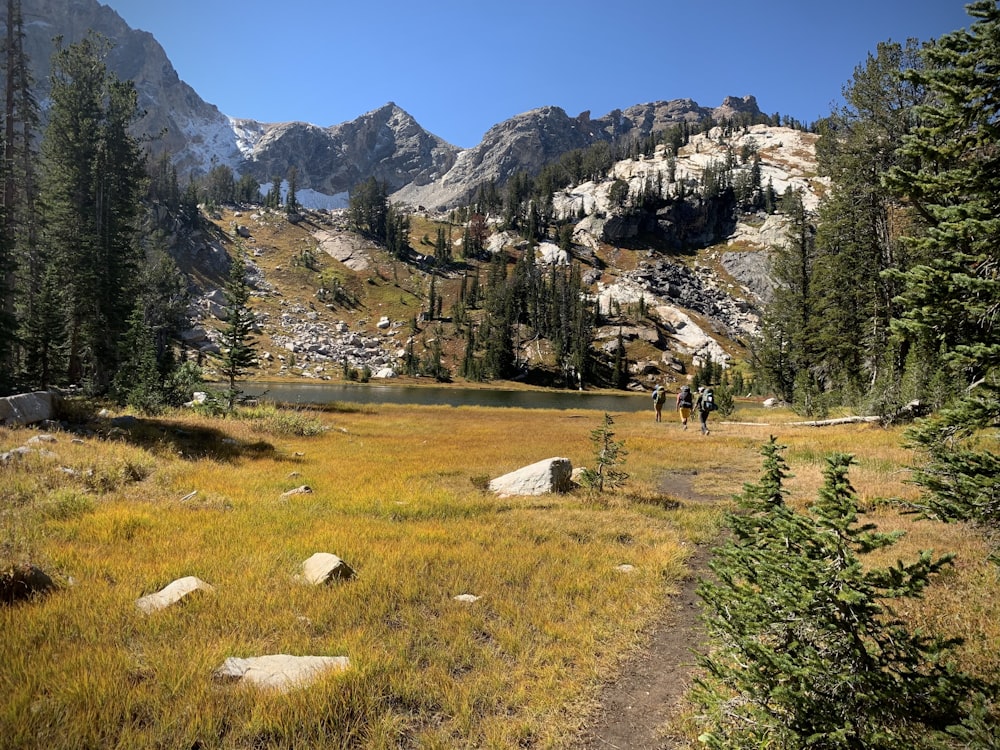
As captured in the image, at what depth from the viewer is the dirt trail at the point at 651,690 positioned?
4.71m

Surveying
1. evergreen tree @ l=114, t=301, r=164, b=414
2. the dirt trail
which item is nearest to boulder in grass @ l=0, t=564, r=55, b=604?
the dirt trail

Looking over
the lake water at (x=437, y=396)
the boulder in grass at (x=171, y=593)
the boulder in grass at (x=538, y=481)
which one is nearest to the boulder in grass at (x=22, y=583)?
the boulder in grass at (x=171, y=593)

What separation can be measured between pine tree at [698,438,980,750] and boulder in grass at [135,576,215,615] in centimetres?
670

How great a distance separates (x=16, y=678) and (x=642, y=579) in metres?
8.47

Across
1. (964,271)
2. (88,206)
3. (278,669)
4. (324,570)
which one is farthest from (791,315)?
(88,206)

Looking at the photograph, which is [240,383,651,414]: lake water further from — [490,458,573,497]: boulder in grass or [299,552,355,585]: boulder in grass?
[299,552,355,585]: boulder in grass

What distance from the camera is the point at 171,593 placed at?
654cm

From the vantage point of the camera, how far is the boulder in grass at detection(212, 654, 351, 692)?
4.88 m

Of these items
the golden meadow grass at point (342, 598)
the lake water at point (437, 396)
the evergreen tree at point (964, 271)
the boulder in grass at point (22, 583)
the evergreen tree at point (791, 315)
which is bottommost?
the lake water at point (437, 396)

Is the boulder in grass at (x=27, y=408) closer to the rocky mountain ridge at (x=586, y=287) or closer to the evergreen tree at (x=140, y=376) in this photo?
the evergreen tree at (x=140, y=376)

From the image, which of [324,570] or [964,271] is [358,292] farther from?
[964,271]

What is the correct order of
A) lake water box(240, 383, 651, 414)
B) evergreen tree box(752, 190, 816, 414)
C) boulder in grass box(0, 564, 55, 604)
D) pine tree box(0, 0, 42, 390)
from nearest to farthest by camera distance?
boulder in grass box(0, 564, 55, 604), pine tree box(0, 0, 42, 390), evergreen tree box(752, 190, 816, 414), lake water box(240, 383, 651, 414)

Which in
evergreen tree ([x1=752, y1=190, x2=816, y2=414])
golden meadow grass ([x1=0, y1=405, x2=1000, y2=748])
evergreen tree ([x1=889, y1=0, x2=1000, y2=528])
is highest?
evergreen tree ([x1=752, y1=190, x2=816, y2=414])

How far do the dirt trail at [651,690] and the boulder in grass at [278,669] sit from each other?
9.27 ft
